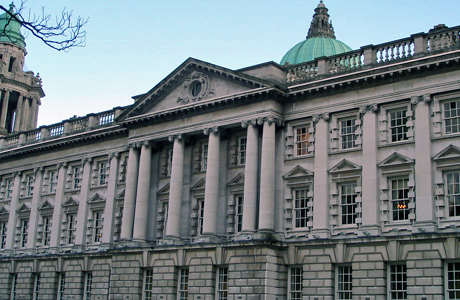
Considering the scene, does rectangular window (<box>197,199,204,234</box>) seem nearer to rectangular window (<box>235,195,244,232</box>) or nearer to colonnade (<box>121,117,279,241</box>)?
colonnade (<box>121,117,279,241</box>)

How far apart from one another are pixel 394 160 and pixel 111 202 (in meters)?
21.2

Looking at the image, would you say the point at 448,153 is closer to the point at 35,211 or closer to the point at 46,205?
the point at 46,205

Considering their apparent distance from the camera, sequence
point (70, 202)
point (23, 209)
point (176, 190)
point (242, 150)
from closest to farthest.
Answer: point (242, 150) → point (176, 190) → point (70, 202) → point (23, 209)

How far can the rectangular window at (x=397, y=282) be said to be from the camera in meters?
31.4

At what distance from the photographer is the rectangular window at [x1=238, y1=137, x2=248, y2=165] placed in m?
39.7

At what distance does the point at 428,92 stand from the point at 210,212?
1390cm

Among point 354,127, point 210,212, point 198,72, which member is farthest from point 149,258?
point 354,127

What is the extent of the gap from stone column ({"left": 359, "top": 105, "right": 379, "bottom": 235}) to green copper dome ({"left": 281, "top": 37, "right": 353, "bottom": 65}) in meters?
21.8

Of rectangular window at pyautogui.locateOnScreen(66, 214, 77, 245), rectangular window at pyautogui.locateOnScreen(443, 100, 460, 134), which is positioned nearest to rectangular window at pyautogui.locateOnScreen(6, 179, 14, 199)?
rectangular window at pyautogui.locateOnScreen(66, 214, 77, 245)

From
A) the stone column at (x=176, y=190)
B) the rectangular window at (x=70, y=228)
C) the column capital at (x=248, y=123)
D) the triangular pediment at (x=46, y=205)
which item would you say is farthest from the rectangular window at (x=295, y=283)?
the triangular pediment at (x=46, y=205)

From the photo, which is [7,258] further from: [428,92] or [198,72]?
[428,92]

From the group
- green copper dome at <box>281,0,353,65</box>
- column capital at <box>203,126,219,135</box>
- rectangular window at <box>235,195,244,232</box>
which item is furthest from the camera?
green copper dome at <box>281,0,353,65</box>

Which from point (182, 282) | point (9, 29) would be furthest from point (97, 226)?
point (9, 29)

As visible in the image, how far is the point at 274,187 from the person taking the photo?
121 feet
